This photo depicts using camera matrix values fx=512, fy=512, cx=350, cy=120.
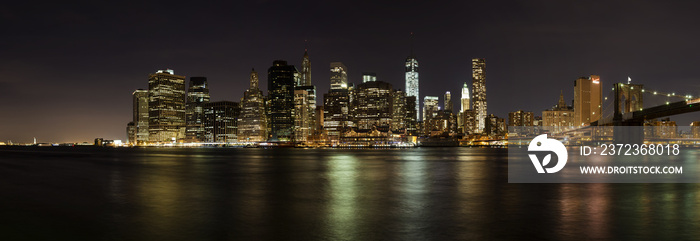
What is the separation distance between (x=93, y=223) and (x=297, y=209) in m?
7.35

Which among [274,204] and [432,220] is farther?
[274,204]

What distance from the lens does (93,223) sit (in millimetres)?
17375

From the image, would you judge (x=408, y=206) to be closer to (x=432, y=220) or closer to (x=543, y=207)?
(x=432, y=220)

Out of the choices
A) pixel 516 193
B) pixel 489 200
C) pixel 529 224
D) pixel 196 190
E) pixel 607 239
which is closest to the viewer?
pixel 607 239

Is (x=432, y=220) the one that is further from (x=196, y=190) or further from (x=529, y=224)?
(x=196, y=190)

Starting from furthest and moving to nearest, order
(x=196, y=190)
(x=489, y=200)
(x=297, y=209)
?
(x=196, y=190), (x=489, y=200), (x=297, y=209)

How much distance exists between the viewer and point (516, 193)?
26.9 m

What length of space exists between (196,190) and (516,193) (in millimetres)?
17536

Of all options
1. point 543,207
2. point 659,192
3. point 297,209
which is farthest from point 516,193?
point 297,209

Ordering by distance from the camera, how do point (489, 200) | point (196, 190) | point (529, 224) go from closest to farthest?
point (529, 224), point (489, 200), point (196, 190)

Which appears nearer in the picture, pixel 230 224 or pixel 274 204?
pixel 230 224

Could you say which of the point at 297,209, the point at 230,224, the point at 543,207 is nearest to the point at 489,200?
the point at 543,207

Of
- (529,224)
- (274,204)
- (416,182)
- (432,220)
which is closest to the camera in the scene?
(529,224)

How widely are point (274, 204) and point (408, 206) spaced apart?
588cm
